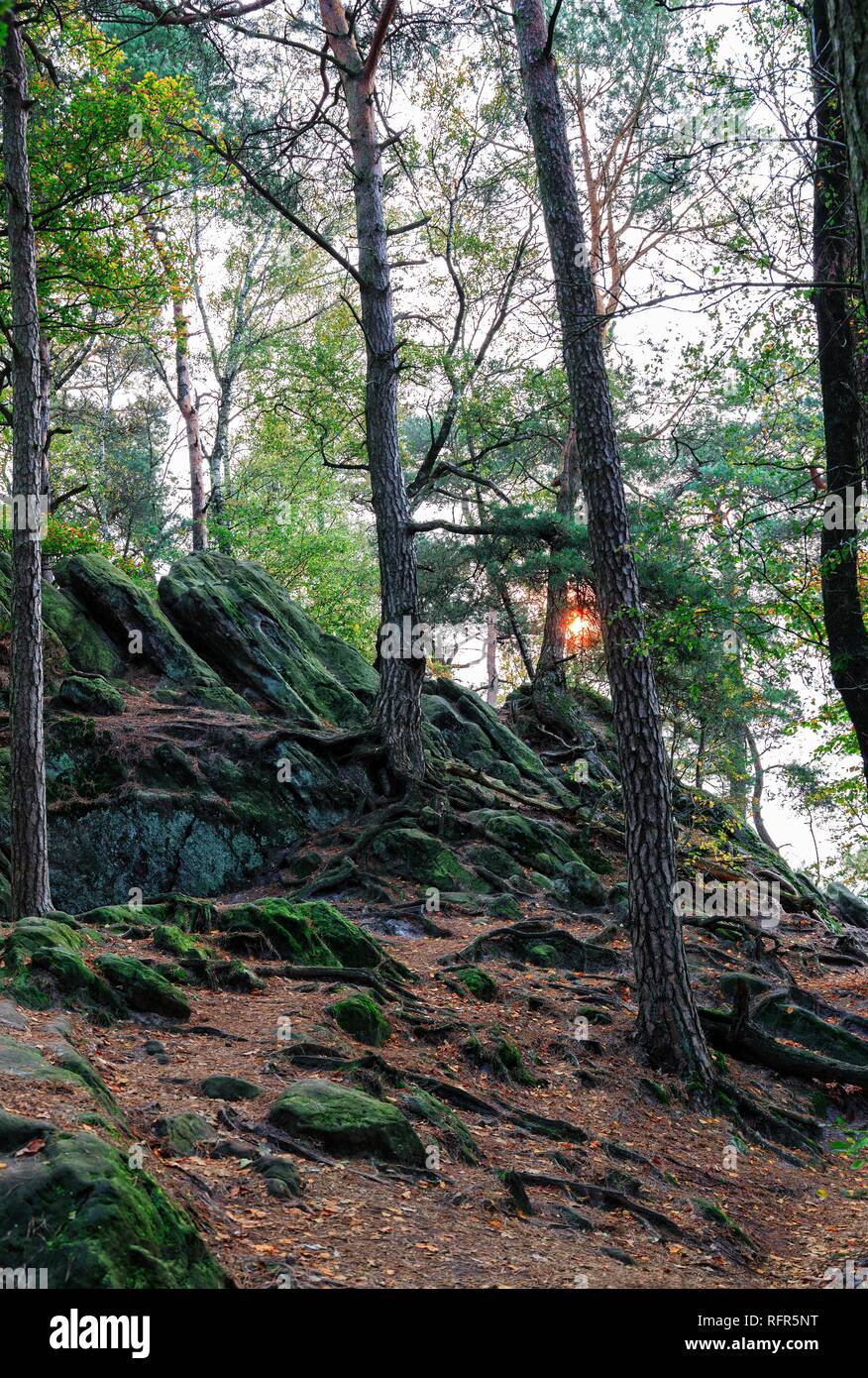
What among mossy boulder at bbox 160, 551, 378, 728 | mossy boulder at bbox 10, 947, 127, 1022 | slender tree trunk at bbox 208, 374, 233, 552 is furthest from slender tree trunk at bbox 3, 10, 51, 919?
slender tree trunk at bbox 208, 374, 233, 552

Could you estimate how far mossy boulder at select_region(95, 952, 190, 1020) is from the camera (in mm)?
6344

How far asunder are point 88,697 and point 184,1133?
351 inches

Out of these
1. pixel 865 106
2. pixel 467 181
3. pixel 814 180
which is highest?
pixel 467 181

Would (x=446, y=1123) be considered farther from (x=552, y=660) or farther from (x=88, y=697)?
(x=552, y=660)

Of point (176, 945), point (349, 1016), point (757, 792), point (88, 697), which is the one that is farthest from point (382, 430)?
point (757, 792)

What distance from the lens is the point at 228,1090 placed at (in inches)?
212

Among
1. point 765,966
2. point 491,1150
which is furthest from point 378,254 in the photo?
point 491,1150

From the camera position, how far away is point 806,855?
102 feet

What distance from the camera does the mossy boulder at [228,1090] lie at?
17.5 ft

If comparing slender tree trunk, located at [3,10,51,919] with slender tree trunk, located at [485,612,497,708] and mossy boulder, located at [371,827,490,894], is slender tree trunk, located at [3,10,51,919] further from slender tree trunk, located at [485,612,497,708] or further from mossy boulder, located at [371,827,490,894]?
slender tree trunk, located at [485,612,497,708]
